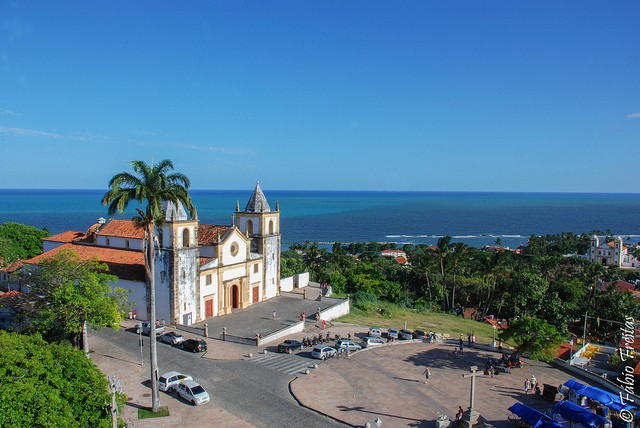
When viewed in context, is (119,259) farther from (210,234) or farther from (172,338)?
(172,338)

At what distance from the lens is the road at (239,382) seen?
23.4 meters

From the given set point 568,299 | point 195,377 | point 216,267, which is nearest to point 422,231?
point 568,299

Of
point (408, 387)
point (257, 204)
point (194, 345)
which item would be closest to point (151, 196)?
point (194, 345)

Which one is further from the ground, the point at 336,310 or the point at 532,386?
the point at 532,386

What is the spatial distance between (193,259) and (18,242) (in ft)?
109

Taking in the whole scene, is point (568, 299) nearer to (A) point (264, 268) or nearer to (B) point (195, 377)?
(A) point (264, 268)

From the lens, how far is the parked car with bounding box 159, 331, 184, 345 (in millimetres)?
33562

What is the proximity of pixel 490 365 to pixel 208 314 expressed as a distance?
22717mm

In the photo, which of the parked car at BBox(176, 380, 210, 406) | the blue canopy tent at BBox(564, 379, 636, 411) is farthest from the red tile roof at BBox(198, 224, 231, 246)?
the blue canopy tent at BBox(564, 379, 636, 411)

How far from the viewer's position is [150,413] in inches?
Result: 909

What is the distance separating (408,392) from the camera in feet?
87.4

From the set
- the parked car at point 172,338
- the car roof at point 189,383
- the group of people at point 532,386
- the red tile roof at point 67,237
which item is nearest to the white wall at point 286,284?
the parked car at point 172,338

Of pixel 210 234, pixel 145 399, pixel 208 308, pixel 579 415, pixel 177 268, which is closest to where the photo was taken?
pixel 579 415

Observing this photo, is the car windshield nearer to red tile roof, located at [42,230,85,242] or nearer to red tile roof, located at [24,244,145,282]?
red tile roof, located at [24,244,145,282]
